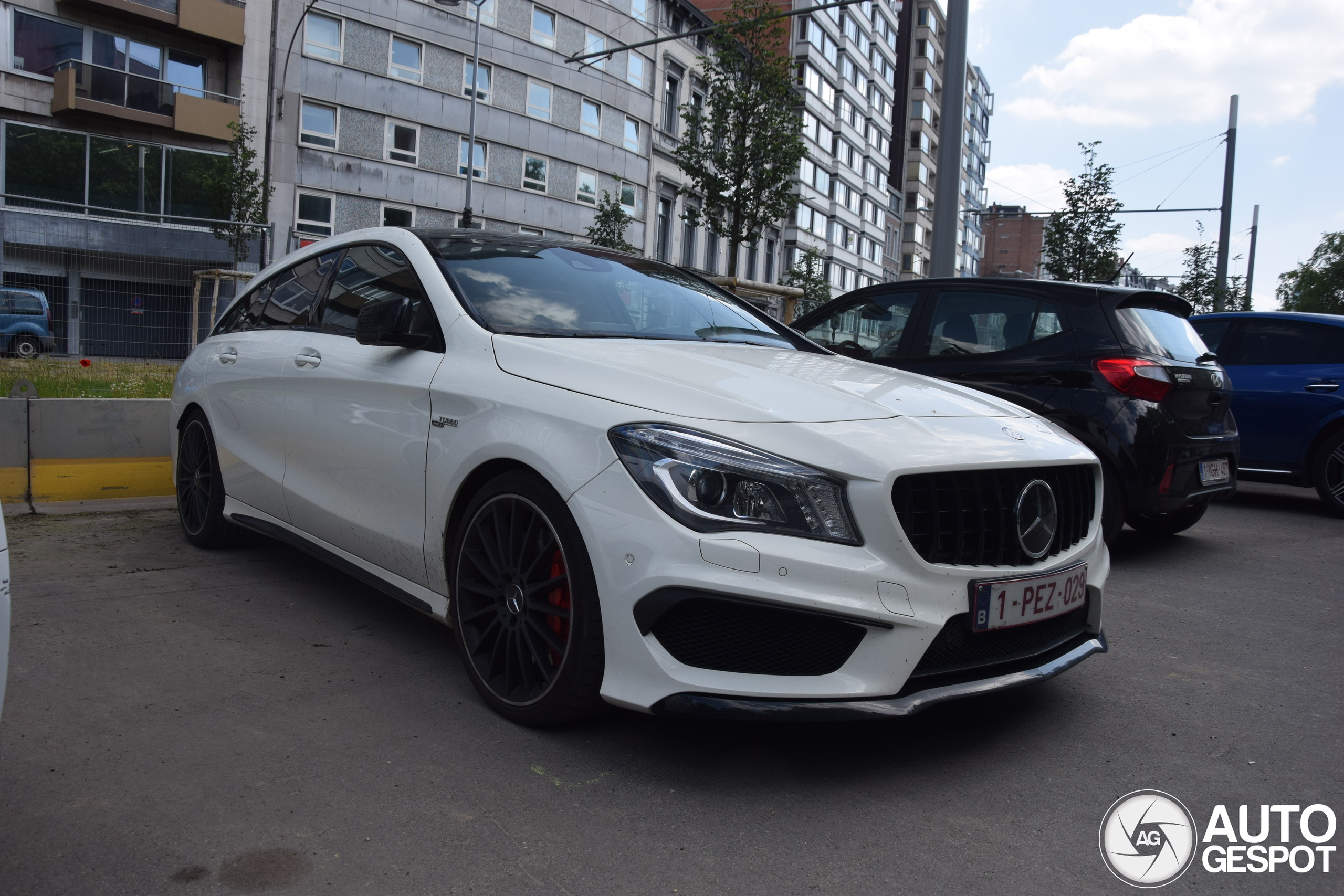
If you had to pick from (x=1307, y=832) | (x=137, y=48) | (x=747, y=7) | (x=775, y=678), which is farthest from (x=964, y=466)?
(x=137, y=48)

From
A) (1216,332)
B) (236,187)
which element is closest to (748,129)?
(1216,332)

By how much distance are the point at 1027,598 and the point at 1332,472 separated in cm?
674

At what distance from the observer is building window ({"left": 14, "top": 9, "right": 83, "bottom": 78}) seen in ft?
88.1

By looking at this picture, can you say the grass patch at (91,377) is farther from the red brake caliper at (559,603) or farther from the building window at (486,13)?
the building window at (486,13)

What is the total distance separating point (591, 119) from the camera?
3994cm

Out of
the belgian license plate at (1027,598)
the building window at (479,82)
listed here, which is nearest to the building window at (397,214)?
the building window at (479,82)

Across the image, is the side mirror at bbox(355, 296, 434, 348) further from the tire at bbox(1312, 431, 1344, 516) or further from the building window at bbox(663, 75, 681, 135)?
the building window at bbox(663, 75, 681, 135)

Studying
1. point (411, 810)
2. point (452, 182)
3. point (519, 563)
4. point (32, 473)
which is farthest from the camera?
point (452, 182)

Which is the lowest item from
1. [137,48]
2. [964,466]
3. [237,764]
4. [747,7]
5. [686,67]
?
[237,764]

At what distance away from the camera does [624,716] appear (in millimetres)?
3154

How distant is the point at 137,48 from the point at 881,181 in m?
52.3

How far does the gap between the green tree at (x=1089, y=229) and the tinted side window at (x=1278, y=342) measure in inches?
457

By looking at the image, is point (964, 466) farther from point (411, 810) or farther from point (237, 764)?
point (237, 764)

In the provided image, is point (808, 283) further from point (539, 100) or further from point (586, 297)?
point (586, 297)
